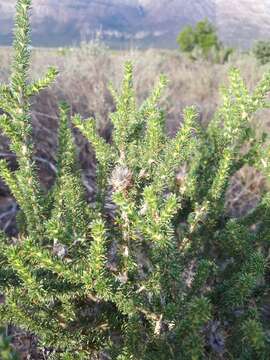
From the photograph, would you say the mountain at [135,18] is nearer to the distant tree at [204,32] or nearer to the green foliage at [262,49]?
the green foliage at [262,49]

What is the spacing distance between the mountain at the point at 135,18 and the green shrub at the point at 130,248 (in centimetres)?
61

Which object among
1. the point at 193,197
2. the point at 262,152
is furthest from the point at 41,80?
the point at 262,152

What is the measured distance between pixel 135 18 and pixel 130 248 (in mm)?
6910

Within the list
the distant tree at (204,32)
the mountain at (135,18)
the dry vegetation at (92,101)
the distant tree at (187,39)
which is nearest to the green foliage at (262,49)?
the mountain at (135,18)

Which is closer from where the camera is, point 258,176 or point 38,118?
point 258,176

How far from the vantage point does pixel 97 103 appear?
5664mm

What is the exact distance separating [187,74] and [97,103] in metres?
4.88

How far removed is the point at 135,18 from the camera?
779cm

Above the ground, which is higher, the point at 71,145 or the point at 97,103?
the point at 71,145

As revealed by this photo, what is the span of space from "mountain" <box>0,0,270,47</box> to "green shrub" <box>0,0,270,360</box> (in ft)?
1.99

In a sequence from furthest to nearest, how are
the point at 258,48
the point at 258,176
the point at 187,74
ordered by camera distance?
the point at 258,48, the point at 187,74, the point at 258,176

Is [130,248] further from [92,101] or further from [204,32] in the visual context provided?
[204,32]

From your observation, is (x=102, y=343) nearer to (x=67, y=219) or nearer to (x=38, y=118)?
(x=67, y=219)

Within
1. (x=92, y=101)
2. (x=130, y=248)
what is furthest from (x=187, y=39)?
(x=130, y=248)
